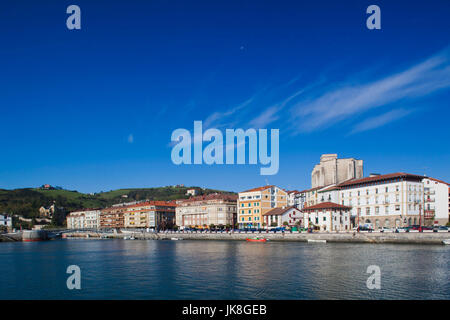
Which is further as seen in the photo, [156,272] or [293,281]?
[156,272]

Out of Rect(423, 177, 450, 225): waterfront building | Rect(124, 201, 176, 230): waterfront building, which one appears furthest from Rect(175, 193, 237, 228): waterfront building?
Rect(423, 177, 450, 225): waterfront building

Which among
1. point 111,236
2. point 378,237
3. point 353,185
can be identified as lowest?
point 111,236

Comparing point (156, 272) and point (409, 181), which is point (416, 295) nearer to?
point (156, 272)

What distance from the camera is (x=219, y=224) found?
151 metres

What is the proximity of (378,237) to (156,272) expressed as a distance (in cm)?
5668

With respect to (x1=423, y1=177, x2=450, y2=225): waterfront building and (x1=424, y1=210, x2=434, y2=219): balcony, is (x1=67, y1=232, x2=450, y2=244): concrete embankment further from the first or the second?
(x1=423, y1=177, x2=450, y2=225): waterfront building

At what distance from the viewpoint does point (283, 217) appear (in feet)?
423

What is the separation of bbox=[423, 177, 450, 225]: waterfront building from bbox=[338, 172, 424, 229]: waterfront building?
307 cm

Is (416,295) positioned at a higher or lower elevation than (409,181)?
lower

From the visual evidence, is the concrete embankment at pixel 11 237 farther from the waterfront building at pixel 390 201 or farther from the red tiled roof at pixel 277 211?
the waterfront building at pixel 390 201

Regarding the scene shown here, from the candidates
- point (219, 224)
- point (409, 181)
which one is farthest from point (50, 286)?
point (219, 224)
